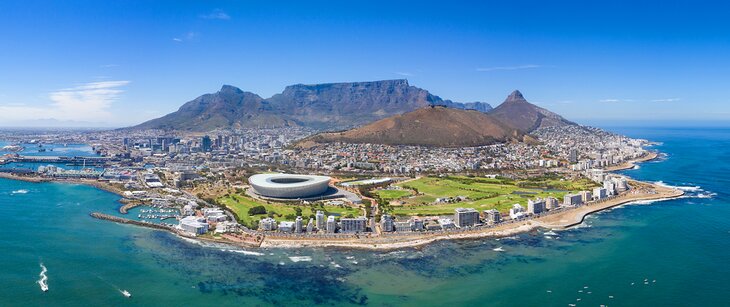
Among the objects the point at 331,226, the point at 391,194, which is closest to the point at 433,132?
the point at 391,194

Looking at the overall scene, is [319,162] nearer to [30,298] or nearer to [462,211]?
[462,211]

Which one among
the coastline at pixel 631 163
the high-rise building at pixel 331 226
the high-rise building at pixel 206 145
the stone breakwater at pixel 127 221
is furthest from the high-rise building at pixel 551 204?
the high-rise building at pixel 206 145

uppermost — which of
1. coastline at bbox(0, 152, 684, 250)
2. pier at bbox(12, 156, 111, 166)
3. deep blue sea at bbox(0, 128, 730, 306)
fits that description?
pier at bbox(12, 156, 111, 166)

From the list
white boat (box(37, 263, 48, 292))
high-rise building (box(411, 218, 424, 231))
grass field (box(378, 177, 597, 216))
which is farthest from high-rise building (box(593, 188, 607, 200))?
white boat (box(37, 263, 48, 292))

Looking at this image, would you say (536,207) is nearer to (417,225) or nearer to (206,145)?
(417,225)

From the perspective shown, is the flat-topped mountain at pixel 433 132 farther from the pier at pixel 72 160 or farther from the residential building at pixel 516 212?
the residential building at pixel 516 212

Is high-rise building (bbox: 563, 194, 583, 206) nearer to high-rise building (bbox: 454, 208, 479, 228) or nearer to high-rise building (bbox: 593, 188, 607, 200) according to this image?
high-rise building (bbox: 593, 188, 607, 200)
